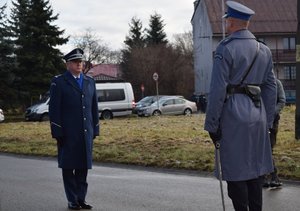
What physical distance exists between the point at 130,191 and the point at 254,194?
12.1ft

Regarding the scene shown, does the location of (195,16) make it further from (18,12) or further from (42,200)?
(42,200)

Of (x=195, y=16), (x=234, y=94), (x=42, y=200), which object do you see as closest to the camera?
(x=234, y=94)

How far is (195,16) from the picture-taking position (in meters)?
78.8

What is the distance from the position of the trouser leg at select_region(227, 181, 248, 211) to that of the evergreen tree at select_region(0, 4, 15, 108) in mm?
39505

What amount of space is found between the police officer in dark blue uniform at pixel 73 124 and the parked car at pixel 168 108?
1217 inches

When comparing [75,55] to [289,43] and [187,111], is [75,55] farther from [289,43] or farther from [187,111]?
[289,43]

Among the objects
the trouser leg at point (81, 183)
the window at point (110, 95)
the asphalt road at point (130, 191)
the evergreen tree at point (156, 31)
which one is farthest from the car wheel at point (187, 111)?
the evergreen tree at point (156, 31)

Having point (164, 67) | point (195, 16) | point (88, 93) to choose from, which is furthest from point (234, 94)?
point (195, 16)

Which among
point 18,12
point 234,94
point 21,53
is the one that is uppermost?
point 18,12

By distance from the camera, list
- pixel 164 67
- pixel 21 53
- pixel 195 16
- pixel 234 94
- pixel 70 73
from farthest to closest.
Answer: pixel 195 16 → pixel 164 67 → pixel 21 53 → pixel 70 73 → pixel 234 94

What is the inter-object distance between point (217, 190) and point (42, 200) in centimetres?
261

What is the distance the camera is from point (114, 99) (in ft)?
116

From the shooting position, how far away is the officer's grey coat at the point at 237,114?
201 inches

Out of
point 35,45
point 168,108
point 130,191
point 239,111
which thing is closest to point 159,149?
point 130,191
